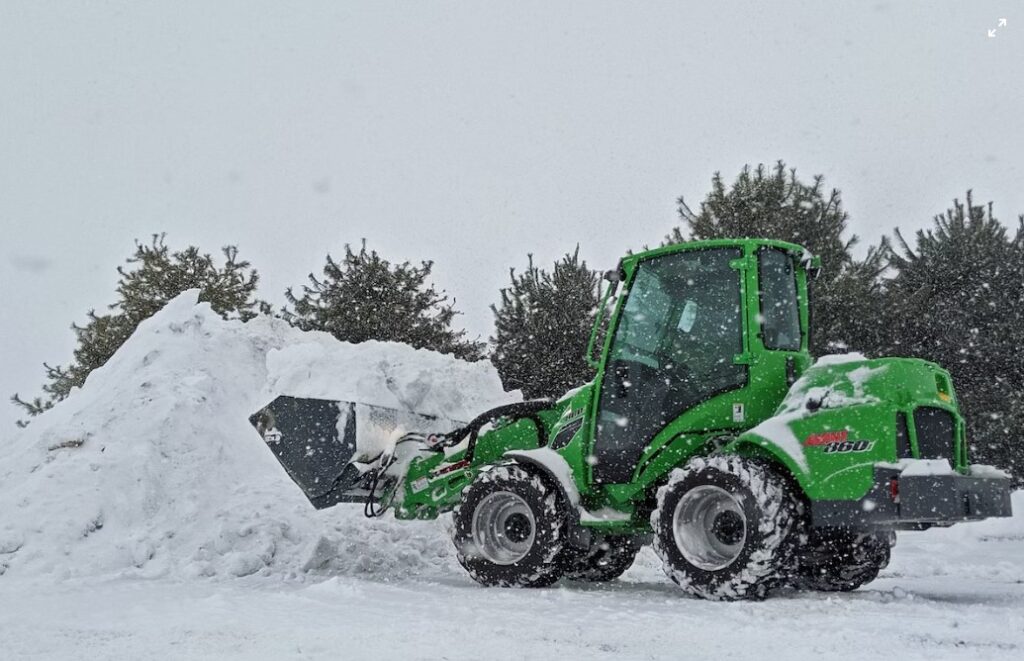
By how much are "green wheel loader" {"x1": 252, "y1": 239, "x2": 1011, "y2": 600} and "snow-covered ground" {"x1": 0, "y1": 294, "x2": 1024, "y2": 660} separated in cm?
33

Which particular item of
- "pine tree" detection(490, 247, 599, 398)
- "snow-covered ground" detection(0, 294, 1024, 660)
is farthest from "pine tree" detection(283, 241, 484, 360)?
"snow-covered ground" detection(0, 294, 1024, 660)

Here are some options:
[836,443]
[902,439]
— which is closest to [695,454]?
[836,443]

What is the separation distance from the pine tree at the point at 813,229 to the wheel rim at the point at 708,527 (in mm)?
15230

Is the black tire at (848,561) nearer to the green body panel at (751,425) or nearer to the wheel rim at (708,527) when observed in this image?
the wheel rim at (708,527)

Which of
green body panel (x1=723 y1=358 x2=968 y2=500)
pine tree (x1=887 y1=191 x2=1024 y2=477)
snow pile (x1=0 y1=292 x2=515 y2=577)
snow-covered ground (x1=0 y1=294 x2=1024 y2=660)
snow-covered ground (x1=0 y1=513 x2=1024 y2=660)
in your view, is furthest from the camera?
pine tree (x1=887 y1=191 x2=1024 y2=477)

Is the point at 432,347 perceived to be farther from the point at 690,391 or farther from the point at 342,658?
the point at 342,658

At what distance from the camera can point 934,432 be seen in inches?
249

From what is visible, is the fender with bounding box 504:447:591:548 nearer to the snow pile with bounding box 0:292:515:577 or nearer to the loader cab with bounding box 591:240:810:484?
the loader cab with bounding box 591:240:810:484

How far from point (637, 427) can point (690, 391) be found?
1.64 ft

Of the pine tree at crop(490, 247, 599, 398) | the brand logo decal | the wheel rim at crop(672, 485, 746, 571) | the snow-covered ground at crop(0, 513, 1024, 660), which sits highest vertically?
the pine tree at crop(490, 247, 599, 398)

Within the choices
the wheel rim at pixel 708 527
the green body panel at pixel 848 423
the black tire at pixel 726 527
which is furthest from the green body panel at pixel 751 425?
the wheel rim at pixel 708 527

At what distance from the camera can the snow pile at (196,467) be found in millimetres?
8078

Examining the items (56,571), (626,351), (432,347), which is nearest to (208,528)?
(56,571)

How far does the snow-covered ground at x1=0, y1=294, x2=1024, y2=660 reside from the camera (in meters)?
4.64
